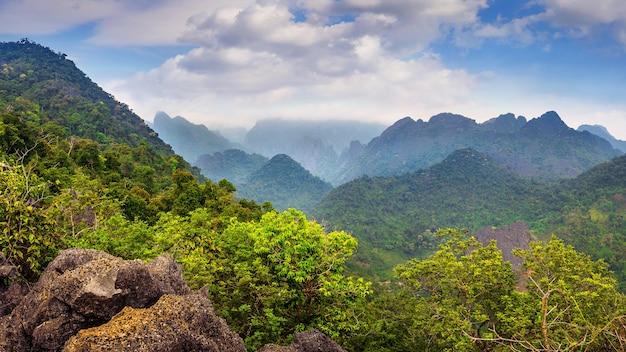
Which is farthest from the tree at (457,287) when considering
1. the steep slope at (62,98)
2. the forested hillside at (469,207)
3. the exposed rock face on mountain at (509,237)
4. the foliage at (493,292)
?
the exposed rock face on mountain at (509,237)

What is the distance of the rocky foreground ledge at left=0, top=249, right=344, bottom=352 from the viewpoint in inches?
212

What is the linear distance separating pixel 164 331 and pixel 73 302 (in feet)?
6.14

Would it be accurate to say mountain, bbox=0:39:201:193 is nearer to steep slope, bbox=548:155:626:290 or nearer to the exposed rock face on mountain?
steep slope, bbox=548:155:626:290

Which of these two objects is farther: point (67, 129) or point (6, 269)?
point (67, 129)

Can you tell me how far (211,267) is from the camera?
12.0 meters

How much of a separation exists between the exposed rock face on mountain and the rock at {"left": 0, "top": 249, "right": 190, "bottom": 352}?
95480 millimetres

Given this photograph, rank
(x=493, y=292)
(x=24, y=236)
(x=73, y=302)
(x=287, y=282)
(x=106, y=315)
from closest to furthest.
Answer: (x=73, y=302)
(x=106, y=315)
(x=24, y=236)
(x=287, y=282)
(x=493, y=292)

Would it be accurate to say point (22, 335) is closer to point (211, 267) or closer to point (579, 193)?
point (211, 267)

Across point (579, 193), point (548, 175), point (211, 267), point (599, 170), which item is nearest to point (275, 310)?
point (211, 267)

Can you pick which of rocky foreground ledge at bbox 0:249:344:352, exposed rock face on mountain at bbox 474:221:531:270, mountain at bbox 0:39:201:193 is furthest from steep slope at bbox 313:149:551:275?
rocky foreground ledge at bbox 0:249:344:352

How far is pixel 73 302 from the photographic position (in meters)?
6.16

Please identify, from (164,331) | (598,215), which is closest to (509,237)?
(598,215)

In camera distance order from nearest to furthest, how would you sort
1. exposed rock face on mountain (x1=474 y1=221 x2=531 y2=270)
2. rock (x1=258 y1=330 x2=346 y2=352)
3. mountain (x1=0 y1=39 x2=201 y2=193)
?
rock (x1=258 y1=330 x2=346 y2=352) < mountain (x1=0 y1=39 x2=201 y2=193) < exposed rock face on mountain (x1=474 y1=221 x2=531 y2=270)

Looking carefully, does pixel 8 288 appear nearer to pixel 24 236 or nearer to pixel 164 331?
pixel 24 236
